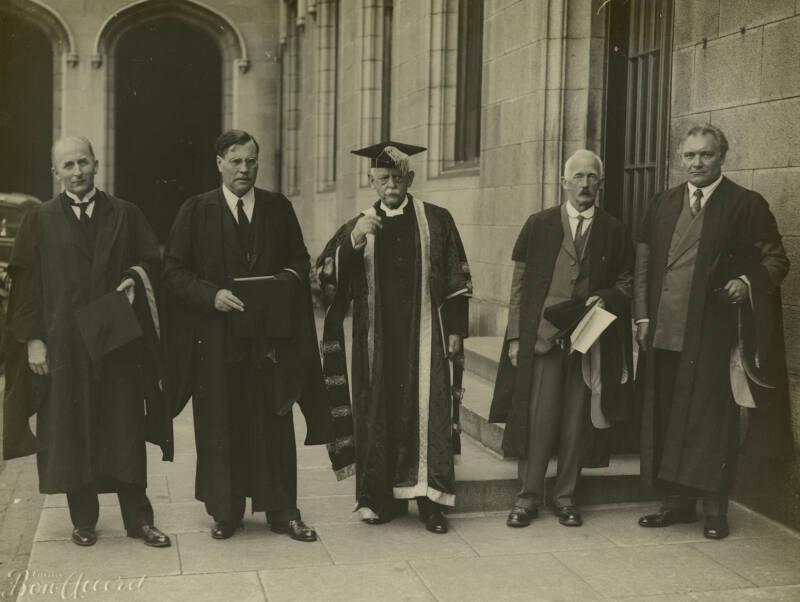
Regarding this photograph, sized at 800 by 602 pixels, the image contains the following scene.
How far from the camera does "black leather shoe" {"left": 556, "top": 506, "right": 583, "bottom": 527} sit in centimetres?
595

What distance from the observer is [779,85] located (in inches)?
238

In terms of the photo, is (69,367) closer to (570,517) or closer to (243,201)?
(243,201)

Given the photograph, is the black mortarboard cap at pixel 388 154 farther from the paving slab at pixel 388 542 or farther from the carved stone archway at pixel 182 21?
the carved stone archway at pixel 182 21

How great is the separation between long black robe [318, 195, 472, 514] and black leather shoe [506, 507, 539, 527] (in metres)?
0.35

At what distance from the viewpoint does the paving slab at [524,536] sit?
5.57m

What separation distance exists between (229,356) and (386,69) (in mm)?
10632

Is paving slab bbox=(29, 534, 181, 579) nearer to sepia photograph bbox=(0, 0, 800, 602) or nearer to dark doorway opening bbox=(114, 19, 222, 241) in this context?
sepia photograph bbox=(0, 0, 800, 602)

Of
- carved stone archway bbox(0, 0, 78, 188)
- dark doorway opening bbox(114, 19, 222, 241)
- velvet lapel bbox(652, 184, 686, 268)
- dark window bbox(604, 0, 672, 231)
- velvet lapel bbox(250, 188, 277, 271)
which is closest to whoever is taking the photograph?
velvet lapel bbox(250, 188, 277, 271)

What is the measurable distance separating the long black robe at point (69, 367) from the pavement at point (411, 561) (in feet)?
1.45

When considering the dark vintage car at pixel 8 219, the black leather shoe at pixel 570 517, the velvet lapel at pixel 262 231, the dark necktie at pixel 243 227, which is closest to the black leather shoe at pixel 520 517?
the black leather shoe at pixel 570 517

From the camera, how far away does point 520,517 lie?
19.5 ft

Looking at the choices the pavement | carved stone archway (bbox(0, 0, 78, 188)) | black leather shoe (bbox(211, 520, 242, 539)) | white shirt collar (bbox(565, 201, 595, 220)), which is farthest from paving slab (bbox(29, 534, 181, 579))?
carved stone archway (bbox(0, 0, 78, 188))

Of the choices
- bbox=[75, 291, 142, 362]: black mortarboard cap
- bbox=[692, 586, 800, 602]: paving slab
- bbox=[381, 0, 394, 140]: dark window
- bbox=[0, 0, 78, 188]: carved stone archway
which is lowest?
bbox=[692, 586, 800, 602]: paving slab

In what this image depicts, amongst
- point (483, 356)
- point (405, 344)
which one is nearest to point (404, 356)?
point (405, 344)
